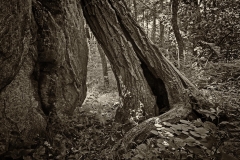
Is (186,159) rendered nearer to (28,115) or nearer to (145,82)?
(145,82)

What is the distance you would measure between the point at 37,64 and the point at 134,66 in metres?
2.10

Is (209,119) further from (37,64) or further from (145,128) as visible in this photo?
(37,64)

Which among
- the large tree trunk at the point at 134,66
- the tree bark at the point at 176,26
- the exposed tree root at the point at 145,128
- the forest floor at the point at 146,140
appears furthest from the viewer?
the tree bark at the point at 176,26

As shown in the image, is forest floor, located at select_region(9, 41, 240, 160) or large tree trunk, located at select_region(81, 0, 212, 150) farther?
large tree trunk, located at select_region(81, 0, 212, 150)

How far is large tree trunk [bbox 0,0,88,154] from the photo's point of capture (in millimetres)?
3016

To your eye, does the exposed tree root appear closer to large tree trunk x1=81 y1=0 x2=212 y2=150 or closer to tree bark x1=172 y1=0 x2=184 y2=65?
large tree trunk x1=81 y1=0 x2=212 y2=150

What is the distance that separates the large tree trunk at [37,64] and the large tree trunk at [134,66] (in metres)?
0.72

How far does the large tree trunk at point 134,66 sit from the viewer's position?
427 centimetres

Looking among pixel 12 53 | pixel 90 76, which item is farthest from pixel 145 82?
pixel 90 76

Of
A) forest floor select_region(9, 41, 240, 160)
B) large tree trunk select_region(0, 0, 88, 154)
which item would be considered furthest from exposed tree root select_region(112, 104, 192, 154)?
large tree trunk select_region(0, 0, 88, 154)

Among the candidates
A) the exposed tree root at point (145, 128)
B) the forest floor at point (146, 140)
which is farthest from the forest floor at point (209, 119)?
the exposed tree root at point (145, 128)

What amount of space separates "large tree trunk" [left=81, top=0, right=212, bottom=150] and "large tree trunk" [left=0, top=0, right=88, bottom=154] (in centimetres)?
72

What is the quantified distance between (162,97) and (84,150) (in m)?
2.12

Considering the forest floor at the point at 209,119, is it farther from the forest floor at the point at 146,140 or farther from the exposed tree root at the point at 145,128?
the exposed tree root at the point at 145,128
